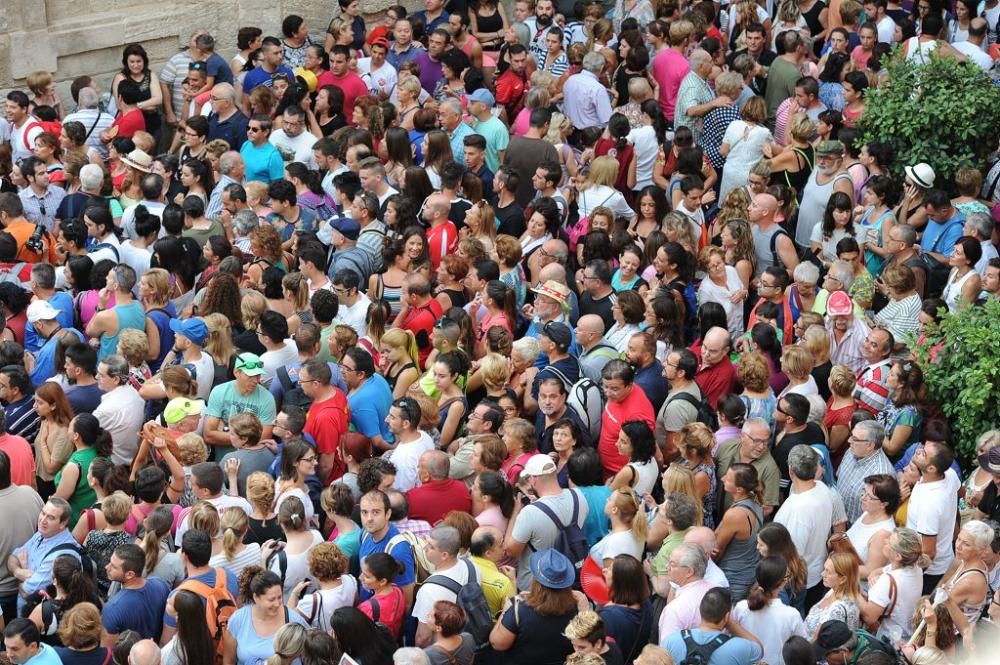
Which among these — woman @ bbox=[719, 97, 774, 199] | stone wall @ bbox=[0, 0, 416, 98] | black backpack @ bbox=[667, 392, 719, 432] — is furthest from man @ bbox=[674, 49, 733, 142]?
stone wall @ bbox=[0, 0, 416, 98]

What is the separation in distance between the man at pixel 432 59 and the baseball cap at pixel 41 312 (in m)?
5.35

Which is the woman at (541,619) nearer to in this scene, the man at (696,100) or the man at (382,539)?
the man at (382,539)

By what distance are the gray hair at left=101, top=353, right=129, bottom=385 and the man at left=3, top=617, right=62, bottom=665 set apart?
2530 mm

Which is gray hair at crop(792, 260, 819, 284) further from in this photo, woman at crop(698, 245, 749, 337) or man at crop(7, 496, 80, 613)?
man at crop(7, 496, 80, 613)

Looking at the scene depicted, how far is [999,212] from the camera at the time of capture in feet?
40.6

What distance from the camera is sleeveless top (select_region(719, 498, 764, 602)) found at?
849 centimetres

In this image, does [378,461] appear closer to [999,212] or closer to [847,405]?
[847,405]

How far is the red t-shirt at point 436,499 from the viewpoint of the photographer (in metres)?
8.82

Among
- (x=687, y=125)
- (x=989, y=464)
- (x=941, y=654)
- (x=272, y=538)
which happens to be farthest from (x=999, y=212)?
(x=272, y=538)

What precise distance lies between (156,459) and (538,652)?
3.03 m

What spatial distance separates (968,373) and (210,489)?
15.5ft

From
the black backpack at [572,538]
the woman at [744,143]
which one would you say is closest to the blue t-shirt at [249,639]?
the black backpack at [572,538]

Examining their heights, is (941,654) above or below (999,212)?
above

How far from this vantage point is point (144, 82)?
1505cm
